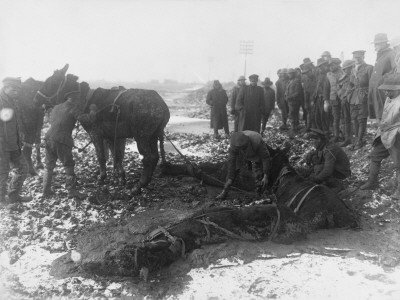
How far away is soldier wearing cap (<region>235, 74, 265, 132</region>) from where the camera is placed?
945 cm

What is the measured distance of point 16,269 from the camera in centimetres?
390

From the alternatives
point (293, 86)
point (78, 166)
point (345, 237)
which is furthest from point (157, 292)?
point (293, 86)

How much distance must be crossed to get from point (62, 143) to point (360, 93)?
6170 millimetres

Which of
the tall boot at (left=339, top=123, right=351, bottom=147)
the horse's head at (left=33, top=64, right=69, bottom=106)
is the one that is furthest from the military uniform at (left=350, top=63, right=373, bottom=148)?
the horse's head at (left=33, top=64, right=69, bottom=106)

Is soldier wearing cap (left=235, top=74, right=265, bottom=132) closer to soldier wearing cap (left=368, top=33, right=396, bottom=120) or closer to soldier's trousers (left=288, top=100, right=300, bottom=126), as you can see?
soldier's trousers (left=288, top=100, right=300, bottom=126)

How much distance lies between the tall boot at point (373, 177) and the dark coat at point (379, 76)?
136 centimetres

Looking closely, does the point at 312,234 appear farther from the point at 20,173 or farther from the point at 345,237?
the point at 20,173

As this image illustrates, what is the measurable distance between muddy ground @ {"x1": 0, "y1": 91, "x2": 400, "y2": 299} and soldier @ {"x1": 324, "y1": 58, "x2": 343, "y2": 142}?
8.23 feet

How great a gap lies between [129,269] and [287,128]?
8.82 metres

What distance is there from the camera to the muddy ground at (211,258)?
345 cm

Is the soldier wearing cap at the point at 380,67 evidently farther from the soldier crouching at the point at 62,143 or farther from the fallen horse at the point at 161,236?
the soldier crouching at the point at 62,143

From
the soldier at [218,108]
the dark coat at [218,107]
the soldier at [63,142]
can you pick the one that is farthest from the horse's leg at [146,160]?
the dark coat at [218,107]

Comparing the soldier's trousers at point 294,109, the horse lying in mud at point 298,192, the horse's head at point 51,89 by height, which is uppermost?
the horse's head at point 51,89

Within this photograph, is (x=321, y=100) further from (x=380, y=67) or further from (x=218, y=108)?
(x=218, y=108)
